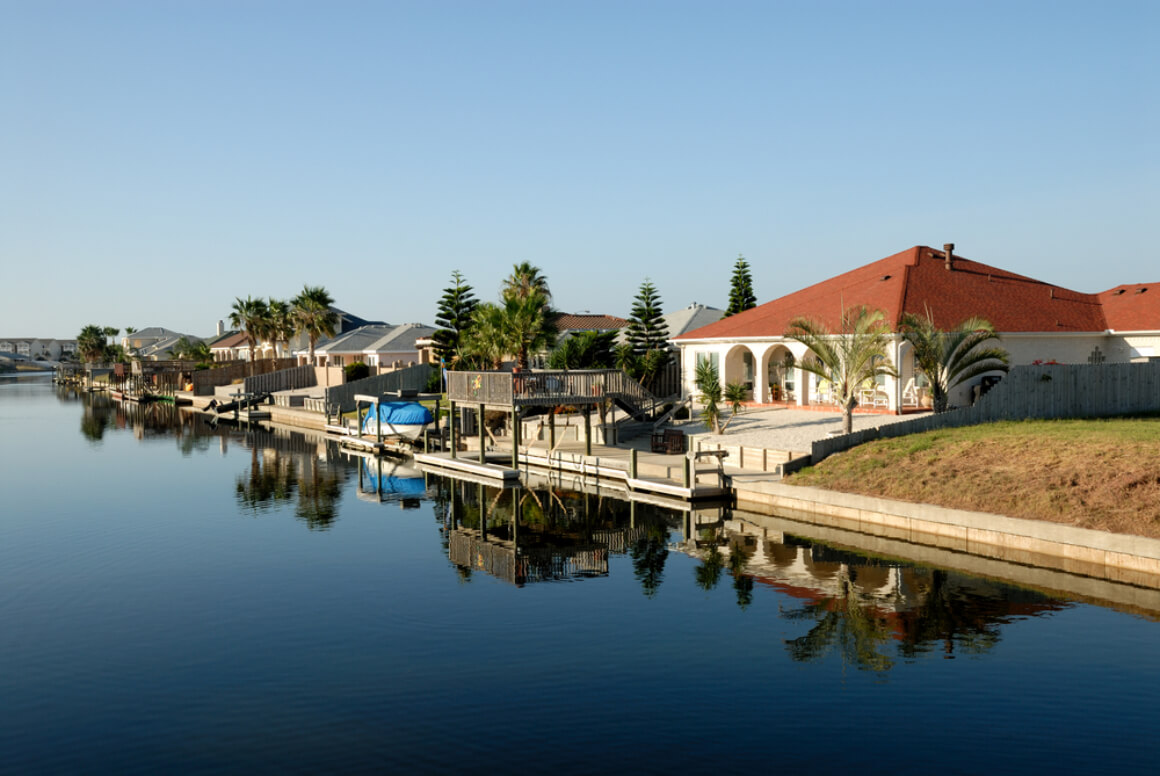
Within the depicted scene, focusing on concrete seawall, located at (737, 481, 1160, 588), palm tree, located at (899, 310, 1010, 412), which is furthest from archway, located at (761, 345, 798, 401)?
concrete seawall, located at (737, 481, 1160, 588)

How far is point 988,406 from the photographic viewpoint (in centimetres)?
3331

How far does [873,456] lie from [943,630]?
12.0 meters

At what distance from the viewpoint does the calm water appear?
13.0 m

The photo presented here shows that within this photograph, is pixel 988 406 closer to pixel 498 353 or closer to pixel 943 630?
pixel 943 630

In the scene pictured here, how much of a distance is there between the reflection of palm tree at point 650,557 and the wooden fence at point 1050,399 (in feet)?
21.4

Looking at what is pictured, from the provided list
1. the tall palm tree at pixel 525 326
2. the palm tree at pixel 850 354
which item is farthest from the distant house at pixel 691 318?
the palm tree at pixel 850 354

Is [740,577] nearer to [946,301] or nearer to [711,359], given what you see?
[946,301]

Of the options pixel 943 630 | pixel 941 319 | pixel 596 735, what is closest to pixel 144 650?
pixel 596 735

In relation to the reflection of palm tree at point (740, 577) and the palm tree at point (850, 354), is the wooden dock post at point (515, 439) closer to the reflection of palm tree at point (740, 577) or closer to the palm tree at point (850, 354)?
the palm tree at point (850, 354)

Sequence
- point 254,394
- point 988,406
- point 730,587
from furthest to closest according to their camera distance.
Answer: point 254,394
point 988,406
point 730,587

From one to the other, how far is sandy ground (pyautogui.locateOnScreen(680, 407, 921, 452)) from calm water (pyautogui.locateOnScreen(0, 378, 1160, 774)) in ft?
22.3

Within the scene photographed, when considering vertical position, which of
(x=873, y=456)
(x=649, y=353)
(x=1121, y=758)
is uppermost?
(x=649, y=353)

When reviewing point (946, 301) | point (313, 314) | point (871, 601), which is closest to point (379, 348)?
point (313, 314)

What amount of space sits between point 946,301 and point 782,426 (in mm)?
10807
